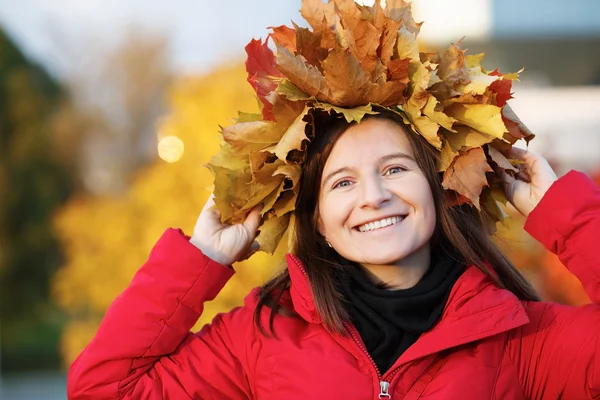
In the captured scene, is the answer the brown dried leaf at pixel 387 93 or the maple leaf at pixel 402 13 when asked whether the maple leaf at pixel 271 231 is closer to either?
the brown dried leaf at pixel 387 93

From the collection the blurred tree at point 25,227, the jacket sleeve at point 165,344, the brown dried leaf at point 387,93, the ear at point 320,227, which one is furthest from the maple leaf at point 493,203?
the blurred tree at point 25,227

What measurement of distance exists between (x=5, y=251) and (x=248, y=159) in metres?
32.1

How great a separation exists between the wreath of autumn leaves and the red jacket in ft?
1.02

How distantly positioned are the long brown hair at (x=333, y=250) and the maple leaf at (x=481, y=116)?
157 mm

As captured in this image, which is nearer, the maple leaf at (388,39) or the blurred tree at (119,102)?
the maple leaf at (388,39)

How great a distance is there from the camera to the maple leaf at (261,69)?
3.46m

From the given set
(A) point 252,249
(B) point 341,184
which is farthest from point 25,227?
(B) point 341,184

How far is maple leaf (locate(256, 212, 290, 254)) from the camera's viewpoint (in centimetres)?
359

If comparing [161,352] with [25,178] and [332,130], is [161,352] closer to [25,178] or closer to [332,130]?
[332,130]

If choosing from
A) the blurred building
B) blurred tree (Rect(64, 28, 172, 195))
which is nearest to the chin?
the blurred building

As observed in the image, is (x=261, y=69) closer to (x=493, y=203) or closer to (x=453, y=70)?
(x=453, y=70)

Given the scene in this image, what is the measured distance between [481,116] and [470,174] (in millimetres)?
205

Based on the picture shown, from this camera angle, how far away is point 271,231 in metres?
3.62

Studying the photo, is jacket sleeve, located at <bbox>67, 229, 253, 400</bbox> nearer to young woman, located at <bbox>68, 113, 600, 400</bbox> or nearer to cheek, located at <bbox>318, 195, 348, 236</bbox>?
young woman, located at <bbox>68, 113, 600, 400</bbox>
